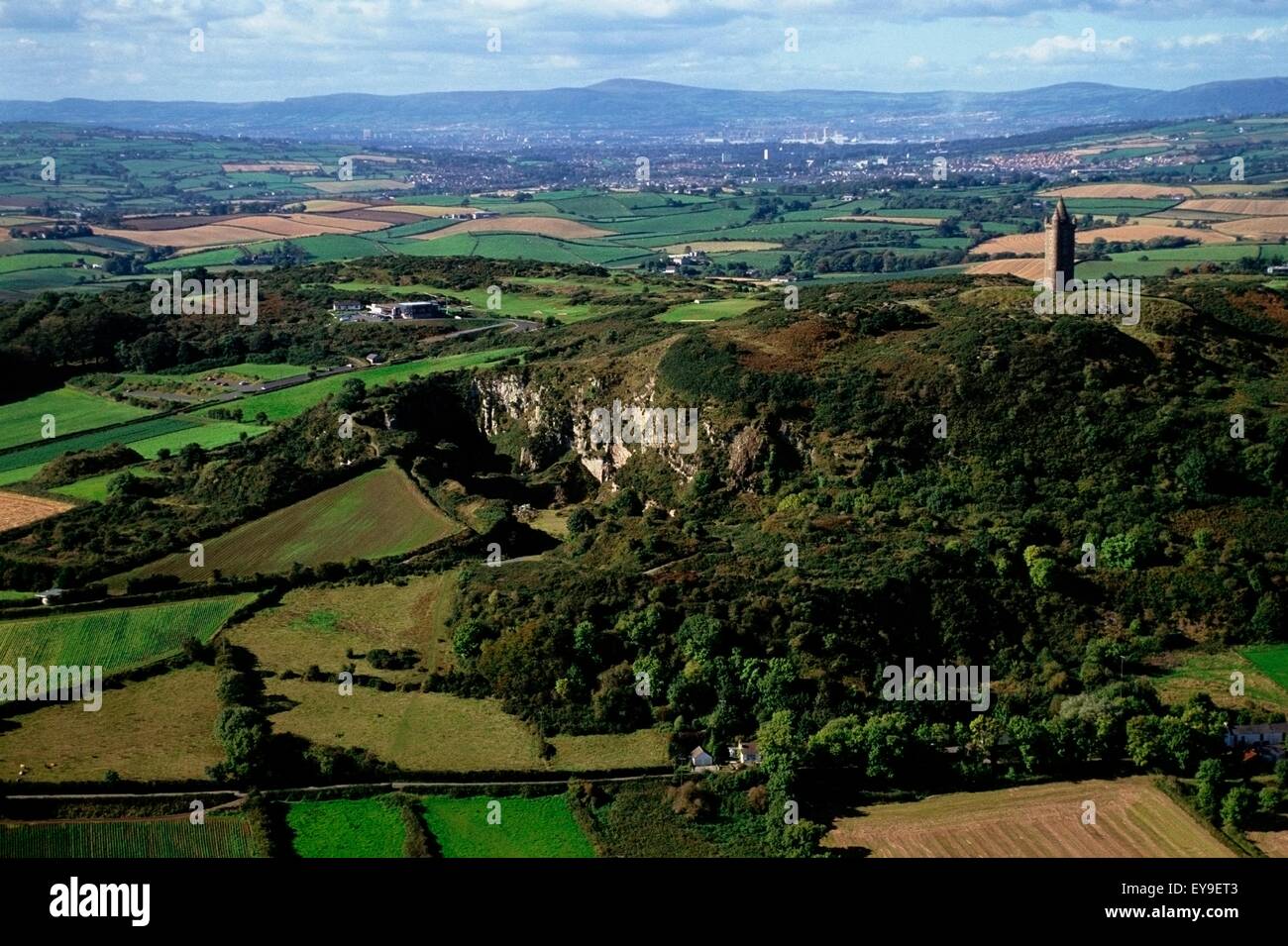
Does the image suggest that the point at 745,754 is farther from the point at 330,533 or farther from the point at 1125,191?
the point at 1125,191

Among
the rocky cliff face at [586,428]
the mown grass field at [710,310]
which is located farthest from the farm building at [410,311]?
the rocky cliff face at [586,428]

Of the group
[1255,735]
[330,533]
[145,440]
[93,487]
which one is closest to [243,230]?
[145,440]

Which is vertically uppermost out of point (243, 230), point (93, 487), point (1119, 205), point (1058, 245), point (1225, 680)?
point (1119, 205)

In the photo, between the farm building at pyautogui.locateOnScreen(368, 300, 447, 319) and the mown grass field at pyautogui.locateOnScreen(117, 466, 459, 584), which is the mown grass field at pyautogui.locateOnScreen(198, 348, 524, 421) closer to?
the farm building at pyautogui.locateOnScreen(368, 300, 447, 319)

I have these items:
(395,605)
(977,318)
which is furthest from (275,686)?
(977,318)

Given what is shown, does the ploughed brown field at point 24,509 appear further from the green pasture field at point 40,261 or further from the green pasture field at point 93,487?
the green pasture field at point 40,261

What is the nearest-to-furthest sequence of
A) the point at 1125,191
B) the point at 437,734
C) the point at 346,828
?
the point at 346,828 → the point at 437,734 → the point at 1125,191

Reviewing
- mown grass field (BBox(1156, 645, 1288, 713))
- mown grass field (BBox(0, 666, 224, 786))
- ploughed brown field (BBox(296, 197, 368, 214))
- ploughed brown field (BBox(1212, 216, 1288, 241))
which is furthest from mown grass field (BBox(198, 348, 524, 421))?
ploughed brown field (BBox(296, 197, 368, 214))
